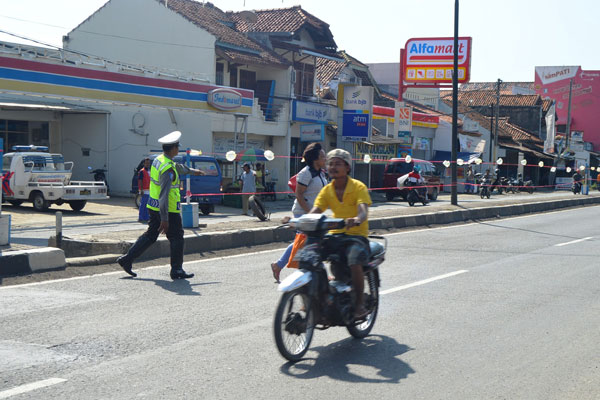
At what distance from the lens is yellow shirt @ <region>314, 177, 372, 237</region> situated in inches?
234

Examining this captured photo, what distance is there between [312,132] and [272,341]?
2881 centimetres

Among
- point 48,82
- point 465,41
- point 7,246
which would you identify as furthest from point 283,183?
point 7,246

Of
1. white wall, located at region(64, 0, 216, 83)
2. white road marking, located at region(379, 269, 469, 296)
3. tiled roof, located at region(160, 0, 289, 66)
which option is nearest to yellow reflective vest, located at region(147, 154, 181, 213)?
white road marking, located at region(379, 269, 469, 296)

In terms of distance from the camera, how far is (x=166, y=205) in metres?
8.70

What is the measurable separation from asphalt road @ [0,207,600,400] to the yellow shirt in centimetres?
102

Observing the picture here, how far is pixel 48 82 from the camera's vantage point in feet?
65.4

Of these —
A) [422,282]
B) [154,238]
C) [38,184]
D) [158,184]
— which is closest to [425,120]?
[38,184]

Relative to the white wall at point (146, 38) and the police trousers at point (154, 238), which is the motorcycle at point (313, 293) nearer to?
the police trousers at point (154, 238)

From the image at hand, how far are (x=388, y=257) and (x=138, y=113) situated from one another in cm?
2019

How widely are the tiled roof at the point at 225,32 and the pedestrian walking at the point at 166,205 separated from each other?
22850 millimetres

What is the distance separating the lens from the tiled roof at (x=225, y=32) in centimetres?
3147

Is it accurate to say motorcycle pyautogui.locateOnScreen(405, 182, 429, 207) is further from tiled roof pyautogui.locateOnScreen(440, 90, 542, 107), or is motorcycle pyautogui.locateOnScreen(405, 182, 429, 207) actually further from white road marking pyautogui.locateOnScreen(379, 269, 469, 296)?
tiled roof pyautogui.locateOnScreen(440, 90, 542, 107)

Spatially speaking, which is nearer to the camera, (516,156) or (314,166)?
(314,166)

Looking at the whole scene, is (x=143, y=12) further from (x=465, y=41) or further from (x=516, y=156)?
(x=516, y=156)
